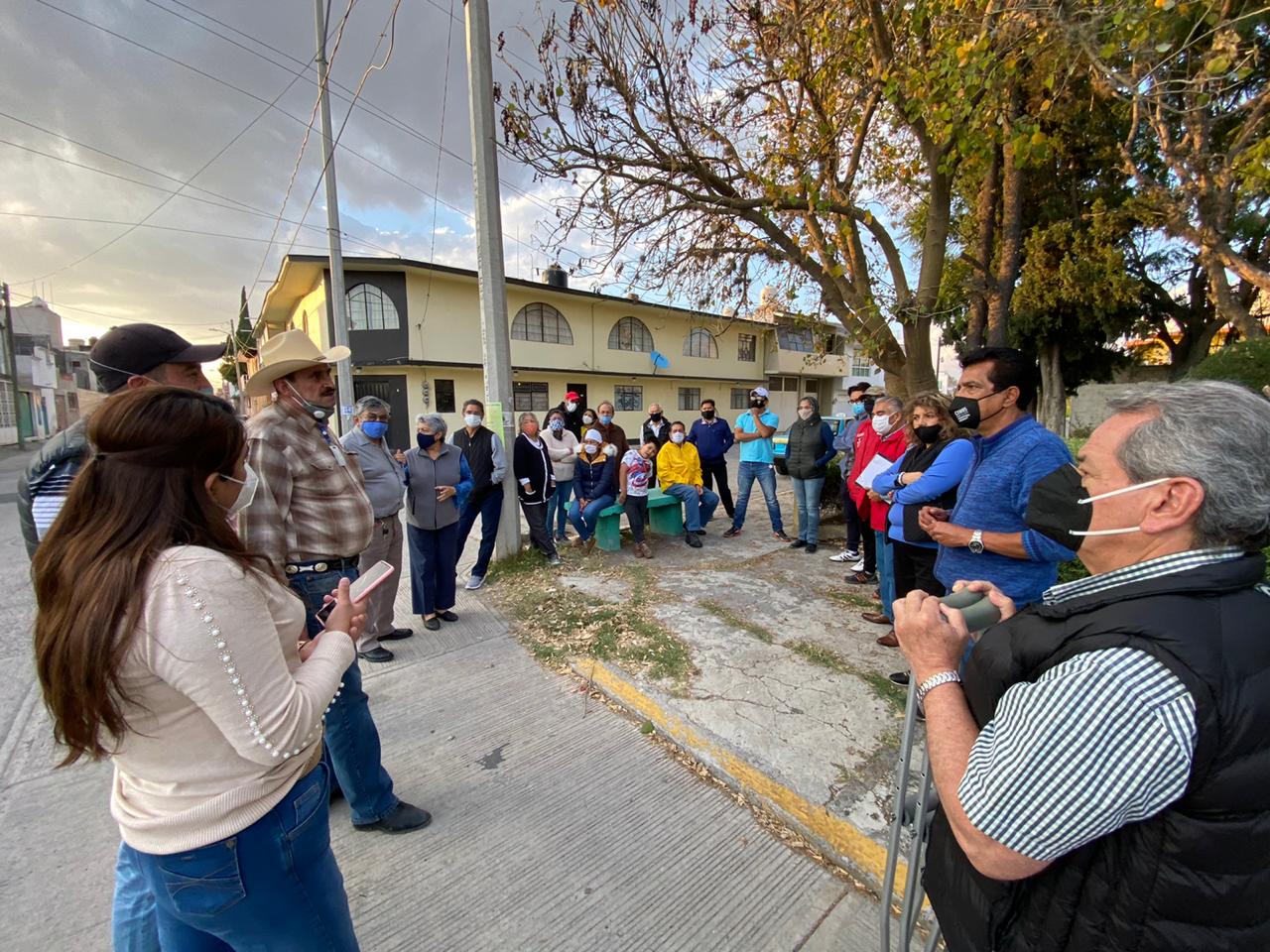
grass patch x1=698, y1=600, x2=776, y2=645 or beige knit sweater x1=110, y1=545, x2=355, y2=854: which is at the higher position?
beige knit sweater x1=110, y1=545, x2=355, y2=854

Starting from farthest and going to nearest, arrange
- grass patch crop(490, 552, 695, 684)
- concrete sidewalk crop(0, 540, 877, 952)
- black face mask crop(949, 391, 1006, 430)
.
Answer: grass patch crop(490, 552, 695, 684)
black face mask crop(949, 391, 1006, 430)
concrete sidewalk crop(0, 540, 877, 952)

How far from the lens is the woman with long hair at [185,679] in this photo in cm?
97

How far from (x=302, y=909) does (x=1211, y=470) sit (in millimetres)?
1998

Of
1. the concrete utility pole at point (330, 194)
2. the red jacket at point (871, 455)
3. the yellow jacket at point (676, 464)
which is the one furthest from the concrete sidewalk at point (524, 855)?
the concrete utility pole at point (330, 194)

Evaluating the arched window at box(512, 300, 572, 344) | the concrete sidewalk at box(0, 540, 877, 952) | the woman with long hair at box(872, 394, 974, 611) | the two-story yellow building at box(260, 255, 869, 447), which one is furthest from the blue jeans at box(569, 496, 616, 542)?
the arched window at box(512, 300, 572, 344)

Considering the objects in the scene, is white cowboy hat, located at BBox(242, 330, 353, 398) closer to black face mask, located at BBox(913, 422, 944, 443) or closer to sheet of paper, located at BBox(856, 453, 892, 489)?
black face mask, located at BBox(913, 422, 944, 443)

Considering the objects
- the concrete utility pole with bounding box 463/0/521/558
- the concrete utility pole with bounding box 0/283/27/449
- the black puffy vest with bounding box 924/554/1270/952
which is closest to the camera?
the black puffy vest with bounding box 924/554/1270/952

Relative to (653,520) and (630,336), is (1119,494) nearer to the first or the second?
(653,520)

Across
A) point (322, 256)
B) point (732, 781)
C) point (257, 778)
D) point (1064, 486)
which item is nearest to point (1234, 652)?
point (1064, 486)

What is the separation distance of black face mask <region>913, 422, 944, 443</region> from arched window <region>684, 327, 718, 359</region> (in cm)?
2146

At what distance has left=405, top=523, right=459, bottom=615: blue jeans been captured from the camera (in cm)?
427

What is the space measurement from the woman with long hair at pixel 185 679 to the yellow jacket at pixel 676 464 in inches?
219

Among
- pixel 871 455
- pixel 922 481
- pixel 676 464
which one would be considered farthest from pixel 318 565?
pixel 676 464

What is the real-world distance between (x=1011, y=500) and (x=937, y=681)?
5.15 ft
